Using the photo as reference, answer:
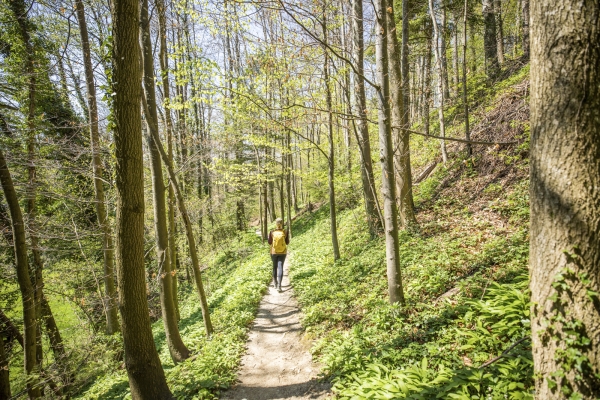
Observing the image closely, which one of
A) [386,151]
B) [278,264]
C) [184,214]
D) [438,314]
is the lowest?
[278,264]

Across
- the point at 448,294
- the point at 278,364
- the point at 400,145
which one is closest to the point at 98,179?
the point at 278,364

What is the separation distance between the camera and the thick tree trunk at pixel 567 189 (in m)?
1.95

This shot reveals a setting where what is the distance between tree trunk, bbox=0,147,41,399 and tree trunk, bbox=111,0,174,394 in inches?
181

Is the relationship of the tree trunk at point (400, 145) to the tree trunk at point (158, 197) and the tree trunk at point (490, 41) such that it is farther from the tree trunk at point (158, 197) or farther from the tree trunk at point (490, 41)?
the tree trunk at point (490, 41)

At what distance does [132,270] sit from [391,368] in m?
3.60

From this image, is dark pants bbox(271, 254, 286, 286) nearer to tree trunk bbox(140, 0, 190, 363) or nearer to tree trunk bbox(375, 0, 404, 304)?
tree trunk bbox(140, 0, 190, 363)

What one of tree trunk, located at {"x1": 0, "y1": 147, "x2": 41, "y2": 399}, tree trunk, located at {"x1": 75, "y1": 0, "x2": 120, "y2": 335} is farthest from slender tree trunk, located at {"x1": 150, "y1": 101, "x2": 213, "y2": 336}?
tree trunk, located at {"x1": 0, "y1": 147, "x2": 41, "y2": 399}

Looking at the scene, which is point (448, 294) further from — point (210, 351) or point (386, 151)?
point (210, 351)

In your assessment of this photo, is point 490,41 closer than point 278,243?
No

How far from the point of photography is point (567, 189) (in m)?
2.05

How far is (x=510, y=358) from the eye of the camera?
311cm

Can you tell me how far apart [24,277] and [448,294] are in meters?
9.01

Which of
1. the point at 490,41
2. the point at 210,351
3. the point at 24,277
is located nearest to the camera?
the point at 210,351

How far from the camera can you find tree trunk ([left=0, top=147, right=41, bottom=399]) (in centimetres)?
616
